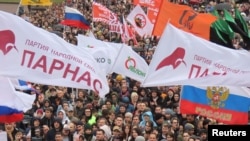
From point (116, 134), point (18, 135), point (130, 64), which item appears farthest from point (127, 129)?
point (130, 64)

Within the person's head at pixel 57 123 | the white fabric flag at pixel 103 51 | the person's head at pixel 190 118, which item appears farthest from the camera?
the white fabric flag at pixel 103 51

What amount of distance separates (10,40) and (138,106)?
165 inches

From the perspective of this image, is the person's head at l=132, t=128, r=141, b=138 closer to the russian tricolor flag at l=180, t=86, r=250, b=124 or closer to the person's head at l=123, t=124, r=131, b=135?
the person's head at l=123, t=124, r=131, b=135

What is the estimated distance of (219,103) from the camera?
10.0m

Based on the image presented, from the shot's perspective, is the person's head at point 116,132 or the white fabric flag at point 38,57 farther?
the person's head at point 116,132

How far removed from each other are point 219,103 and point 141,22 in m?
9.93

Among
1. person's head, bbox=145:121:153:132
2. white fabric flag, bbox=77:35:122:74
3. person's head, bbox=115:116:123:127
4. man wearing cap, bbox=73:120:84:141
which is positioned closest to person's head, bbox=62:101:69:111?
white fabric flag, bbox=77:35:122:74

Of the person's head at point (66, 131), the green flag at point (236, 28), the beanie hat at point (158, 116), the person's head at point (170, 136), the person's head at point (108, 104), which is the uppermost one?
the green flag at point (236, 28)

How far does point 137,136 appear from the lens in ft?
36.8

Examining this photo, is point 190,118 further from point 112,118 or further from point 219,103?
point 219,103

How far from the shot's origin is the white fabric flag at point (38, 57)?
9.37 meters

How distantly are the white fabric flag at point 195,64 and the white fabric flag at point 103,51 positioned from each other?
15.9 feet

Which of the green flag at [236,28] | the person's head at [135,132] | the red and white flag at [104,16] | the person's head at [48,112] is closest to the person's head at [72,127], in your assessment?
the person's head at [135,132]

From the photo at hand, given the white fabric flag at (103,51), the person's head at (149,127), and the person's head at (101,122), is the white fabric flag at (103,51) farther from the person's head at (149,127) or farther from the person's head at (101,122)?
the person's head at (149,127)
